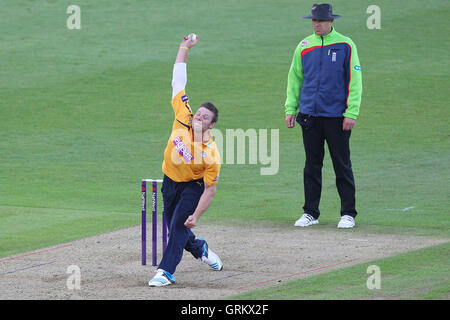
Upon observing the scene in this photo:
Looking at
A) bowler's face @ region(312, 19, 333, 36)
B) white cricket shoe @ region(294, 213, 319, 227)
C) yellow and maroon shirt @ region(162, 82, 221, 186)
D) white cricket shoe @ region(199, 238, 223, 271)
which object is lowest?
white cricket shoe @ region(294, 213, 319, 227)

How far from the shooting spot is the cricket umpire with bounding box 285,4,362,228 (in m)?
10.9

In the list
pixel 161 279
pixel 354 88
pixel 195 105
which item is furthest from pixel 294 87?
pixel 195 105

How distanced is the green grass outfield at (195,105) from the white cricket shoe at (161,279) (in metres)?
1.38

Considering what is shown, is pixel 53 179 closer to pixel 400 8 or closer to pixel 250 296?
pixel 250 296

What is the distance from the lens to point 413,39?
24516 millimetres

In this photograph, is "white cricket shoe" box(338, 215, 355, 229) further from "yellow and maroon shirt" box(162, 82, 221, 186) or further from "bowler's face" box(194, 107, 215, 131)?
"bowler's face" box(194, 107, 215, 131)

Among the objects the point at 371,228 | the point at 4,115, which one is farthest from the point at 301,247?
the point at 4,115

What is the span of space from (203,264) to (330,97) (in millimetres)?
2830

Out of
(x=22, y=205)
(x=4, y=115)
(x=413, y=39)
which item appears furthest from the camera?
(x=413, y=39)

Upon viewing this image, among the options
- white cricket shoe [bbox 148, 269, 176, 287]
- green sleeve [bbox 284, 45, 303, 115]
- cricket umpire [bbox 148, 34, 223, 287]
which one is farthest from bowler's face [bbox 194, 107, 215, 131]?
green sleeve [bbox 284, 45, 303, 115]

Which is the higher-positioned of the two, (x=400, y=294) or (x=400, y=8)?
(x=400, y=8)

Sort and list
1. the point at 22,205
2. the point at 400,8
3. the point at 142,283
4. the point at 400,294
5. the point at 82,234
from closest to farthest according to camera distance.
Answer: the point at 400,294 < the point at 142,283 < the point at 82,234 < the point at 22,205 < the point at 400,8

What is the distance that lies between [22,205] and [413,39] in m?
15.1

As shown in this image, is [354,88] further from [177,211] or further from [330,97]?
[177,211]
